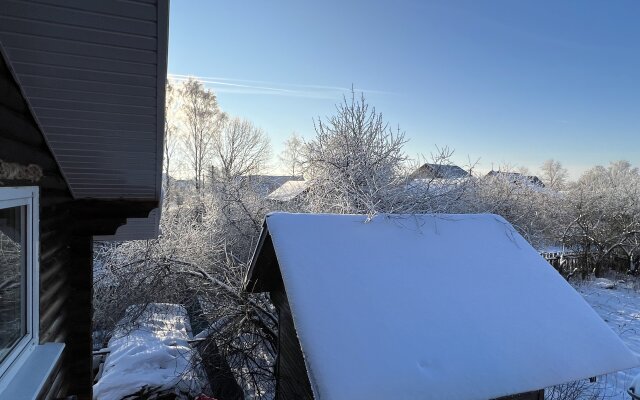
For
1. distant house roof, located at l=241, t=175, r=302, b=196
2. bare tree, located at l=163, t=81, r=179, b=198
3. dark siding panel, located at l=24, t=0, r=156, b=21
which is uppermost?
bare tree, located at l=163, t=81, r=179, b=198

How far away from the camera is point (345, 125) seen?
11.4m

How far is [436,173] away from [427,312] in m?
8.65

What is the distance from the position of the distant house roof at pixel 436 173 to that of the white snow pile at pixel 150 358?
733cm

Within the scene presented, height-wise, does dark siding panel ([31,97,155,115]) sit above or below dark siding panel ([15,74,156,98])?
below

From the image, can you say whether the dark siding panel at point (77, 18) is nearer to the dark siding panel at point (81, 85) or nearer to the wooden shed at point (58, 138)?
the wooden shed at point (58, 138)

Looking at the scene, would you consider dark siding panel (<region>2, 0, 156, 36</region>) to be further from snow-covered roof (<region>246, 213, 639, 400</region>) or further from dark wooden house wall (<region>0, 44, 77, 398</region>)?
snow-covered roof (<region>246, 213, 639, 400</region>)

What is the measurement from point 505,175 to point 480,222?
38.6 feet

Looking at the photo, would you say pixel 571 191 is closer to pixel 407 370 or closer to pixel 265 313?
pixel 265 313

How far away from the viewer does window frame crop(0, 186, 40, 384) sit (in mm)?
2053

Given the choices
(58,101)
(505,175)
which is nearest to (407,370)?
(58,101)

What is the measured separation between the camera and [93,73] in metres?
1.79

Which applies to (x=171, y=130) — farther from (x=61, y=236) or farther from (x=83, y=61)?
(x=83, y=61)

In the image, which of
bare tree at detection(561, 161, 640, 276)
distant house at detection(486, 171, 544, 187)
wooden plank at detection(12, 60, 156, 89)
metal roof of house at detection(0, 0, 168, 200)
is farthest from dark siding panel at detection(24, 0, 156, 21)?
bare tree at detection(561, 161, 640, 276)

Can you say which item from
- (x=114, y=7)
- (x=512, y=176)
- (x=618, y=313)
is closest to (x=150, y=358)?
(x=114, y=7)
